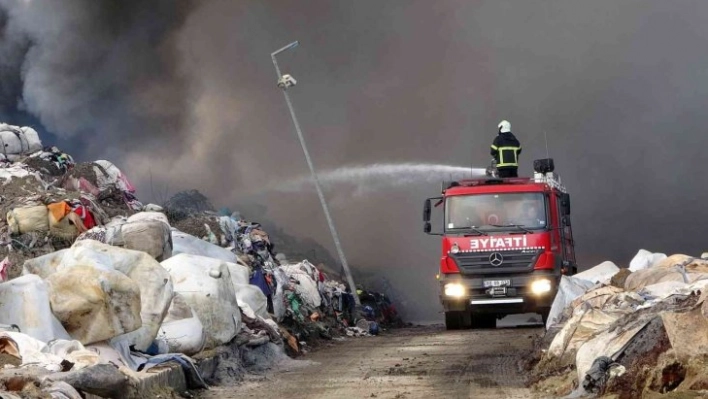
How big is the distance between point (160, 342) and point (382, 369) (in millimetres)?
2373

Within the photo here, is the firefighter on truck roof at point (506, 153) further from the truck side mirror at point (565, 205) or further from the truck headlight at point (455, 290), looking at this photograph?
the truck headlight at point (455, 290)

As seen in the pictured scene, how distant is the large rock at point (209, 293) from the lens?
→ 11.5 meters

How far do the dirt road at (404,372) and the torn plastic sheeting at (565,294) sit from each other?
57 cm

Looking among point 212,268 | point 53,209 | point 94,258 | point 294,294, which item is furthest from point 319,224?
point 94,258

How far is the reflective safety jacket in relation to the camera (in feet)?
61.8

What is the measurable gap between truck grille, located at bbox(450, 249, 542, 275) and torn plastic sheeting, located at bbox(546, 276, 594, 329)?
8.76 ft

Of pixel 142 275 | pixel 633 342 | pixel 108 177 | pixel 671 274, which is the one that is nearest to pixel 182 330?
pixel 142 275

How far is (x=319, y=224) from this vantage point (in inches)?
1291

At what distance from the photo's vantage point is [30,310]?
8859mm

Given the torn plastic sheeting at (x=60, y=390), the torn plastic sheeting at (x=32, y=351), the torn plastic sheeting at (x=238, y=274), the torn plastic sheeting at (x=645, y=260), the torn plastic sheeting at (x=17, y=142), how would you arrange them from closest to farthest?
the torn plastic sheeting at (x=60, y=390) → the torn plastic sheeting at (x=32, y=351) → the torn plastic sheeting at (x=238, y=274) → the torn plastic sheeting at (x=645, y=260) → the torn plastic sheeting at (x=17, y=142)

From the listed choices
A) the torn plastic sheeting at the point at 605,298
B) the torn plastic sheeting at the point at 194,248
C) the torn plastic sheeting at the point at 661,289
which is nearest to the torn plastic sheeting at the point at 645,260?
the torn plastic sheeting at the point at 605,298

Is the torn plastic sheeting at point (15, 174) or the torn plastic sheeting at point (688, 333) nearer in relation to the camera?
the torn plastic sheeting at point (688, 333)

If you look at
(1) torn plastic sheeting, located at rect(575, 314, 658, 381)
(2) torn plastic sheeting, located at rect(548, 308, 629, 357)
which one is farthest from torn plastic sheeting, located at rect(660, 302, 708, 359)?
(2) torn plastic sheeting, located at rect(548, 308, 629, 357)

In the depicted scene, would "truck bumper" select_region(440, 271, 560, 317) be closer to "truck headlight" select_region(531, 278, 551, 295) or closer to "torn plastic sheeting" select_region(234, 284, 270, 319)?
"truck headlight" select_region(531, 278, 551, 295)
